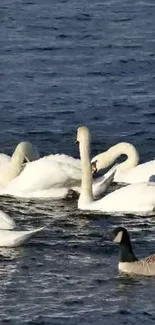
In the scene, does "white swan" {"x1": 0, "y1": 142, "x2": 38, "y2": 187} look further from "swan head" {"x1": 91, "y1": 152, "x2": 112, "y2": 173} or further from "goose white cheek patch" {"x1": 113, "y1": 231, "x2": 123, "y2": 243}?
"goose white cheek patch" {"x1": 113, "y1": 231, "x2": 123, "y2": 243}

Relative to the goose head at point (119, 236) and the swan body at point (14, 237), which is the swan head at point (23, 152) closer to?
the swan body at point (14, 237)

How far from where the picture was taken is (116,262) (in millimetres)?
16109

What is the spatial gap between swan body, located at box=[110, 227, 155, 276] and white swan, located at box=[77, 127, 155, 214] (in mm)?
2490

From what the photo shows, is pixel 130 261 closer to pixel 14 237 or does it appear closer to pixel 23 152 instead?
pixel 14 237

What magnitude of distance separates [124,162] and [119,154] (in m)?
0.14

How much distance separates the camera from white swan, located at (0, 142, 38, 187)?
2033 centimetres

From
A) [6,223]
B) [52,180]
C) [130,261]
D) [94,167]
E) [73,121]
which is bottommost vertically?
[130,261]

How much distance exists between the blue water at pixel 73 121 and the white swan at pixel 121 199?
0.89 feet

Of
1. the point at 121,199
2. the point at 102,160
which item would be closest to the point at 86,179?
the point at 121,199

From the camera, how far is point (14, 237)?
16.7 metres

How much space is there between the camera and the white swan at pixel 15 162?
20328 millimetres

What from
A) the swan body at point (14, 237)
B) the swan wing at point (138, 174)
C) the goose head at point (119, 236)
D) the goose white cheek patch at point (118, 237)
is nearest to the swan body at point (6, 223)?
the swan body at point (14, 237)

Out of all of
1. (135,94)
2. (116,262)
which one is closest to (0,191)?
(116,262)

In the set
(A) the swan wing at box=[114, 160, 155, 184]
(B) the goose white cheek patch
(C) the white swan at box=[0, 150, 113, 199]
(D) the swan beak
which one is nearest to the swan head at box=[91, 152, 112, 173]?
(A) the swan wing at box=[114, 160, 155, 184]
